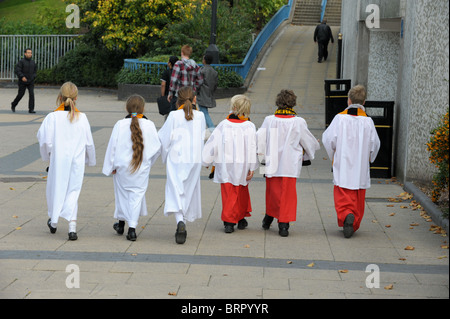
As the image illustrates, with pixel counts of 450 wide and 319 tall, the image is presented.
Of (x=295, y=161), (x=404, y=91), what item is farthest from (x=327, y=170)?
(x=295, y=161)

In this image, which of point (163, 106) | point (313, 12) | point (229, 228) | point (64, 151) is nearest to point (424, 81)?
point (229, 228)

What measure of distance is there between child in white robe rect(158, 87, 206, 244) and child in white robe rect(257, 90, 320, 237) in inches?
29.9

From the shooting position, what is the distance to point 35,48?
29000 mm

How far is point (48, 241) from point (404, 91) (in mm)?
6303

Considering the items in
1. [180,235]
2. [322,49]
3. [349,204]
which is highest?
[322,49]

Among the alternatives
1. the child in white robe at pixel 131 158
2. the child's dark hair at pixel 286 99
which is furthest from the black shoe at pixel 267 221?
the child in white robe at pixel 131 158

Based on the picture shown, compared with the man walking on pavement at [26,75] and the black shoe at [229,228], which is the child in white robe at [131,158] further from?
the man walking on pavement at [26,75]

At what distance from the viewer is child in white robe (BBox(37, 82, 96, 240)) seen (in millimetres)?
7758

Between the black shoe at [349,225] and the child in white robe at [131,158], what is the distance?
219 cm

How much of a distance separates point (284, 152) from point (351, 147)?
2.54 feet

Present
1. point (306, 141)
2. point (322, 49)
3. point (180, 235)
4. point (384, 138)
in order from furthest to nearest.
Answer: point (322, 49), point (384, 138), point (306, 141), point (180, 235)

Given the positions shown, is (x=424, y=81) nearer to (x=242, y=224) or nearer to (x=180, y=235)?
(x=242, y=224)

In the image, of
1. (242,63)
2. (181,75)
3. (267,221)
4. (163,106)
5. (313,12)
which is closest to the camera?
(267,221)

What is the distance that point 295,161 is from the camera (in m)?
8.10
